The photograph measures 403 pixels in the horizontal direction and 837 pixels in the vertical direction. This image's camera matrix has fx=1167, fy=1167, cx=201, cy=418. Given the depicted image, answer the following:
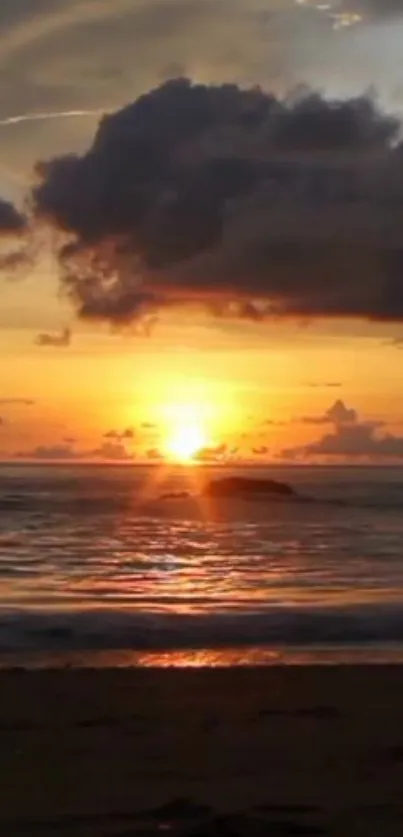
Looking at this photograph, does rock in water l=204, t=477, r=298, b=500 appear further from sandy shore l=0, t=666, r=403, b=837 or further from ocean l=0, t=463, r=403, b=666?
sandy shore l=0, t=666, r=403, b=837

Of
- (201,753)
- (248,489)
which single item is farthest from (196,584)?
(248,489)

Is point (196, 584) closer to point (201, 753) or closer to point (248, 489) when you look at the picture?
point (201, 753)

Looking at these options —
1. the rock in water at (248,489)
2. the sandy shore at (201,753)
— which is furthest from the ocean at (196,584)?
the rock in water at (248,489)

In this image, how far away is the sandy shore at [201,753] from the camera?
22.6 ft

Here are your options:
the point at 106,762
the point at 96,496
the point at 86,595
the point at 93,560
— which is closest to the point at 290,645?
the point at 86,595

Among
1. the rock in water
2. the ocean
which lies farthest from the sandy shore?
the rock in water

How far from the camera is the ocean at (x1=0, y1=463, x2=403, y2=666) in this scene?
1609 cm

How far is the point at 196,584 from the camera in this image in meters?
24.8

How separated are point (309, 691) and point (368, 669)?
187 cm

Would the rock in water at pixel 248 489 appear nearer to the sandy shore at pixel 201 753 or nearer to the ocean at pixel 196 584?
the ocean at pixel 196 584

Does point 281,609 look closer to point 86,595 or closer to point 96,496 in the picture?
point 86,595

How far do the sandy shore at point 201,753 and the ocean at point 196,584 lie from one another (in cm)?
260

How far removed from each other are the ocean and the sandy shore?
2596mm

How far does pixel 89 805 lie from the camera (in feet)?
23.5
